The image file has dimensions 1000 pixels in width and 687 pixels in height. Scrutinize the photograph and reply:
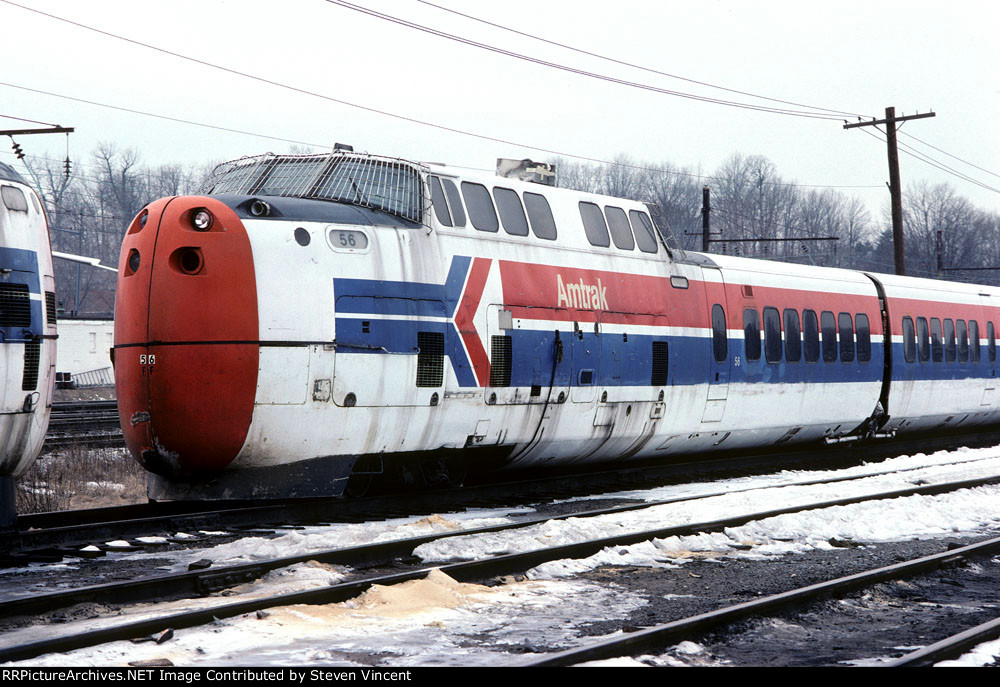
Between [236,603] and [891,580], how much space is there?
5.15 m

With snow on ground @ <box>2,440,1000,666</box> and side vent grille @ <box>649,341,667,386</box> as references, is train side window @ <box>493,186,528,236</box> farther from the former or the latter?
snow on ground @ <box>2,440,1000,666</box>

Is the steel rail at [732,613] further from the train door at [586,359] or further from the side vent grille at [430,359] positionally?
the train door at [586,359]

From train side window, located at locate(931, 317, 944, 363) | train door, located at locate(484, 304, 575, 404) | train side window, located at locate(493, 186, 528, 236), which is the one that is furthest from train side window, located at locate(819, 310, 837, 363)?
train side window, located at locate(493, 186, 528, 236)

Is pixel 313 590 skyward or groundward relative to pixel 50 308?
groundward

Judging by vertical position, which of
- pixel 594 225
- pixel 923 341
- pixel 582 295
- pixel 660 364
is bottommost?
pixel 660 364

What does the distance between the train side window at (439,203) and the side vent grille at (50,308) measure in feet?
13.2

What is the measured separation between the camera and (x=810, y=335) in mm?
17234

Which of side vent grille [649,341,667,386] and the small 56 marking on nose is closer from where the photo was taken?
the small 56 marking on nose

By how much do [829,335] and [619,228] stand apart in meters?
5.75

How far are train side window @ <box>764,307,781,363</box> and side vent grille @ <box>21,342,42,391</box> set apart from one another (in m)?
10.9

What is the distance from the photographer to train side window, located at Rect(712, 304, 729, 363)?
49.8ft

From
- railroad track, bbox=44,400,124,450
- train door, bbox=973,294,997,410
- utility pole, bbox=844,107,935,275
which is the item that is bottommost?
railroad track, bbox=44,400,124,450

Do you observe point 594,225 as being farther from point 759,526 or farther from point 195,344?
point 195,344

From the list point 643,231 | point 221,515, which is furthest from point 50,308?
point 643,231
